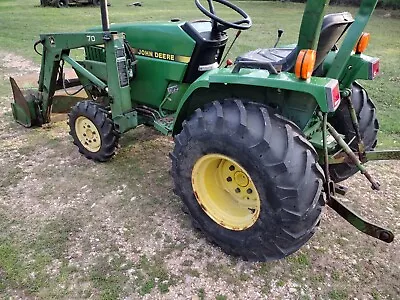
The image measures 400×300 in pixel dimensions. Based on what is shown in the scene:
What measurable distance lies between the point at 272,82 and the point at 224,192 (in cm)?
86

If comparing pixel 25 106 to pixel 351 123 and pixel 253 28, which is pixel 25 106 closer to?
pixel 351 123

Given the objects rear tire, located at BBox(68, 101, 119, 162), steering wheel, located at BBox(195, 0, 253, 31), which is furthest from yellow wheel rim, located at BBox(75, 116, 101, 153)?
steering wheel, located at BBox(195, 0, 253, 31)

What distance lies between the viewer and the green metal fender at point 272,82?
2160 millimetres

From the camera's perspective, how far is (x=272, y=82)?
2.29 metres

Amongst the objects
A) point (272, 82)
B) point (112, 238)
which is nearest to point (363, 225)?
point (272, 82)

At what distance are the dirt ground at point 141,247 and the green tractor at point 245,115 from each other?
19 centimetres

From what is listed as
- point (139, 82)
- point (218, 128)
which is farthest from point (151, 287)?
point (139, 82)

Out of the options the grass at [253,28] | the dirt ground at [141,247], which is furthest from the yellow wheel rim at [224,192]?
the grass at [253,28]

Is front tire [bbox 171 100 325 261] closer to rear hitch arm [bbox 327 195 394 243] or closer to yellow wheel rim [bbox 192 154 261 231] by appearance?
yellow wheel rim [bbox 192 154 261 231]

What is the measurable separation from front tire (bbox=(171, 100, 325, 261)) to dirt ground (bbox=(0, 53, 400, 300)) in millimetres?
213

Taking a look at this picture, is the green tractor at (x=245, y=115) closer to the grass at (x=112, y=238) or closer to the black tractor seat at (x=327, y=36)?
the black tractor seat at (x=327, y=36)

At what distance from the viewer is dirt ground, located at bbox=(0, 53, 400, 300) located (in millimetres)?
2410

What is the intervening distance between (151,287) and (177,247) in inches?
15.3

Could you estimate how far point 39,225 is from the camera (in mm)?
2963
